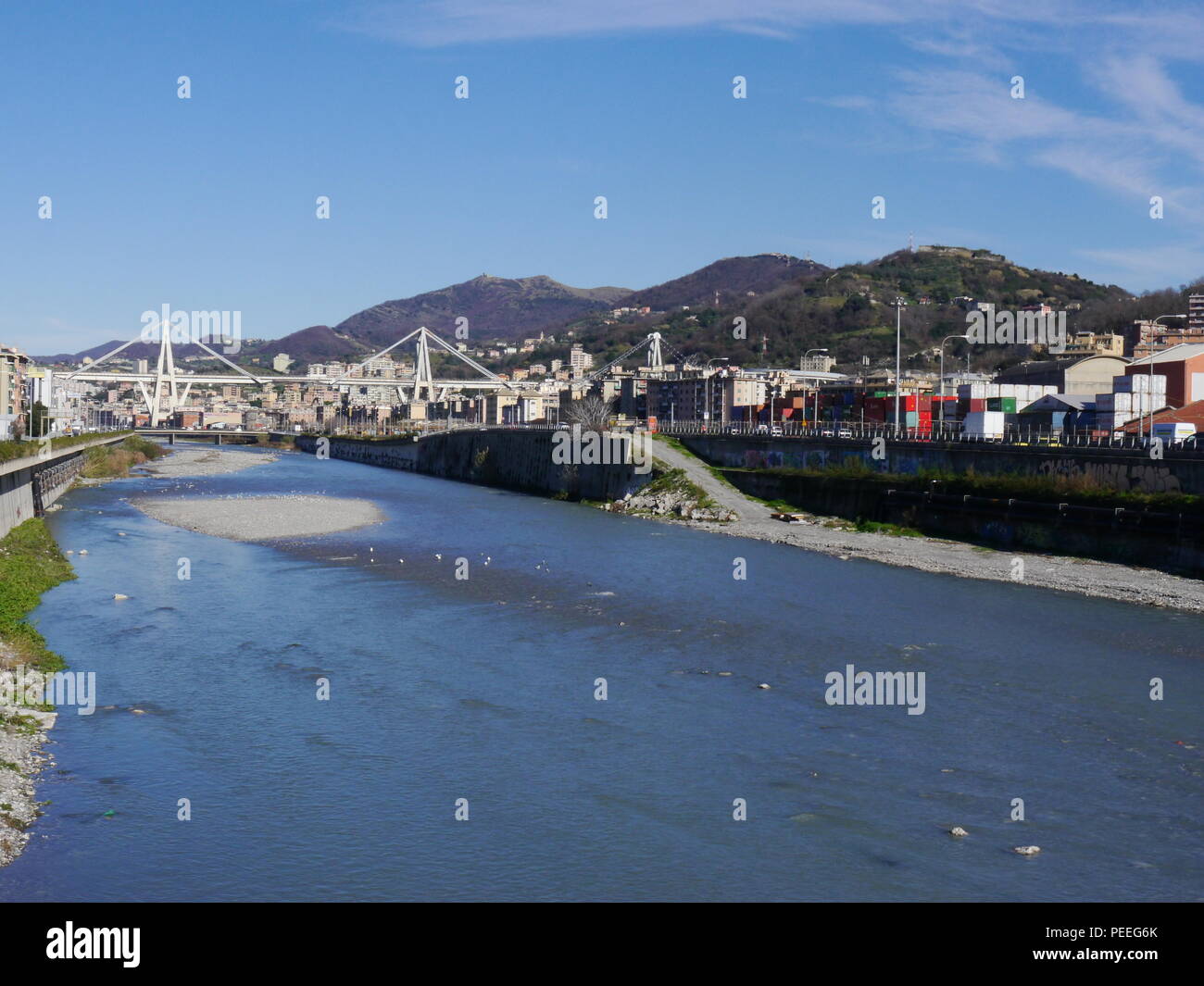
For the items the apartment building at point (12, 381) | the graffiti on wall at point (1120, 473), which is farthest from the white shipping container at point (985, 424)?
the apartment building at point (12, 381)

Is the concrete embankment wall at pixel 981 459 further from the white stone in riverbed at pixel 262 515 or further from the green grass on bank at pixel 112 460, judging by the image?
the green grass on bank at pixel 112 460

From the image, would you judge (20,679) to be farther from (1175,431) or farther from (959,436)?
(959,436)

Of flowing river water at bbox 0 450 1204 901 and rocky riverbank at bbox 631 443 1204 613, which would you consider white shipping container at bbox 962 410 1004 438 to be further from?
flowing river water at bbox 0 450 1204 901

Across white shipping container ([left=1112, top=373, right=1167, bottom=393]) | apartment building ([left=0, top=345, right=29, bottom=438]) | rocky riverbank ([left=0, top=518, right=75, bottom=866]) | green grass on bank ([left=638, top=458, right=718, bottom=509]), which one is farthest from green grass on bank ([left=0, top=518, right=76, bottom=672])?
apartment building ([left=0, top=345, right=29, bottom=438])

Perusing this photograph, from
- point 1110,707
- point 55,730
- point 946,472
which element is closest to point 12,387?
point 946,472

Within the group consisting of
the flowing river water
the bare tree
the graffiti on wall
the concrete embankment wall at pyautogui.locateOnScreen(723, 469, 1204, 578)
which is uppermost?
the bare tree

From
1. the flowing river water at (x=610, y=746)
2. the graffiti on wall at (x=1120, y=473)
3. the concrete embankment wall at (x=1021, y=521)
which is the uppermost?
the graffiti on wall at (x=1120, y=473)

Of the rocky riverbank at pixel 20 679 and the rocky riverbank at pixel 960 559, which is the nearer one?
the rocky riverbank at pixel 20 679
